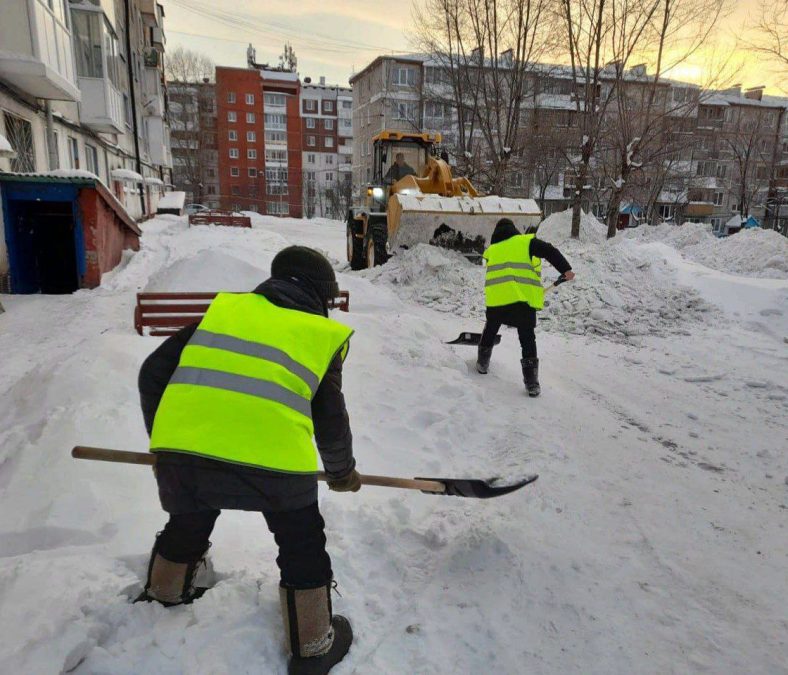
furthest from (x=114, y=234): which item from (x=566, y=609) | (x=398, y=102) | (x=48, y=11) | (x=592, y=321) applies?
(x=398, y=102)

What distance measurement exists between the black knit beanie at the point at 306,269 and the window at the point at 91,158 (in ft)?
53.3

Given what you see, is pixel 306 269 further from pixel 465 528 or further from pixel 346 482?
pixel 465 528

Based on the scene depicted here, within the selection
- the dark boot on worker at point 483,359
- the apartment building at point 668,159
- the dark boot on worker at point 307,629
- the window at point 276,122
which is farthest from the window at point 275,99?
the dark boot on worker at point 307,629

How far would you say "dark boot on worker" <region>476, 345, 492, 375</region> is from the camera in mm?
5637

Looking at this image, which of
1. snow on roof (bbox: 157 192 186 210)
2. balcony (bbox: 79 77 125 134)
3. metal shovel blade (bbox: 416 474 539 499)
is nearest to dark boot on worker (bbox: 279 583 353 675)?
metal shovel blade (bbox: 416 474 539 499)

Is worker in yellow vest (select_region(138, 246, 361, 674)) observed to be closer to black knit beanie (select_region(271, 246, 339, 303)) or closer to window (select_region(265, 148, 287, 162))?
black knit beanie (select_region(271, 246, 339, 303))

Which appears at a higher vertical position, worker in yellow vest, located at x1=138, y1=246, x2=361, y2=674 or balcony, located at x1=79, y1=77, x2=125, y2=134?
balcony, located at x1=79, y1=77, x2=125, y2=134

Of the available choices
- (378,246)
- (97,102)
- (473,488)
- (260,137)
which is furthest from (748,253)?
(260,137)

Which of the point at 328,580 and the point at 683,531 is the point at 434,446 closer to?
the point at 683,531

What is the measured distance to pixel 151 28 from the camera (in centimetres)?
3033

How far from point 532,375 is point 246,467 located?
374 centimetres

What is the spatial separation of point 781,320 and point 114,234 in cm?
1095

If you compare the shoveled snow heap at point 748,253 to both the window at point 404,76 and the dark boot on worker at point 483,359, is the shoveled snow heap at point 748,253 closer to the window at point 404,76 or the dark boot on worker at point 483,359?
the dark boot on worker at point 483,359

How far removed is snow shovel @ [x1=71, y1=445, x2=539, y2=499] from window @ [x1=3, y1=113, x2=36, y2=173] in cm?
1012
